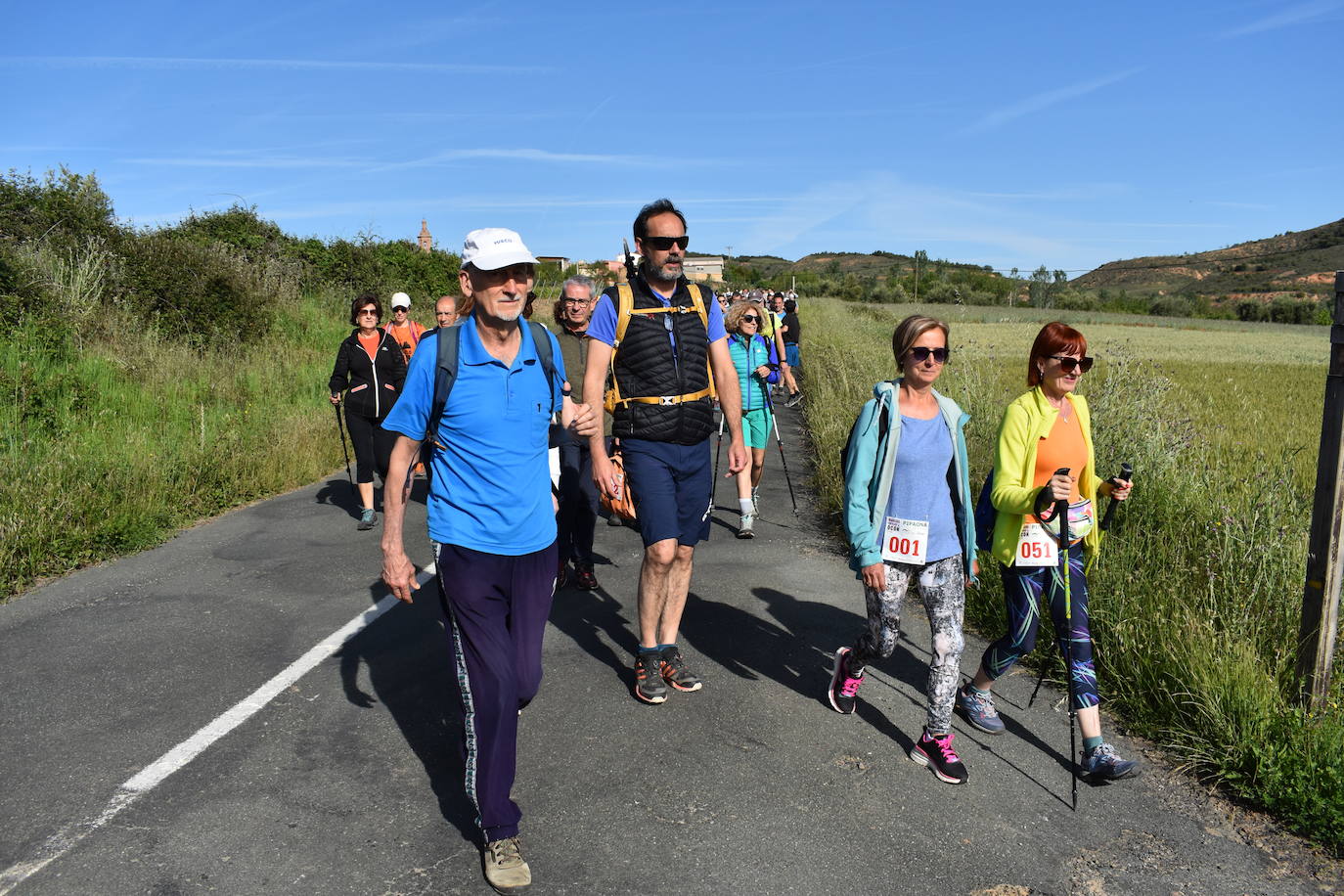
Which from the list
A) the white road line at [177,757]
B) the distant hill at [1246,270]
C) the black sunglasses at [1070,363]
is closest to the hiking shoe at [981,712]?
the black sunglasses at [1070,363]

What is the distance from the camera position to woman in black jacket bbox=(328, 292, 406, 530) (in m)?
8.55

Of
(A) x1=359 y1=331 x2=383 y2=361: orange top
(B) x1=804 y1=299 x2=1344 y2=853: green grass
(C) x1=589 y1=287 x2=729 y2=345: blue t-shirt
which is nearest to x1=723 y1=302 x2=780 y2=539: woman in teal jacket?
(B) x1=804 y1=299 x2=1344 y2=853: green grass

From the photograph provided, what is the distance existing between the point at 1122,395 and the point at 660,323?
5407mm

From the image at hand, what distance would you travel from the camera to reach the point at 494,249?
3145mm

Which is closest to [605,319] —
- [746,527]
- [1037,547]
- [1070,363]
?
[1070,363]

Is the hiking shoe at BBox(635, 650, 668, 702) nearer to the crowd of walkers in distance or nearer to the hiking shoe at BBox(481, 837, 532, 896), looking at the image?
the crowd of walkers in distance

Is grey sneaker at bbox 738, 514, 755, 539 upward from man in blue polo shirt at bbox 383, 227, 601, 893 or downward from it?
downward

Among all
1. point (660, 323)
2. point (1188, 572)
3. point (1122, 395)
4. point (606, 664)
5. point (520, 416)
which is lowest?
point (606, 664)

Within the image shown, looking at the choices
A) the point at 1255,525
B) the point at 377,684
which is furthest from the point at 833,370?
the point at 377,684

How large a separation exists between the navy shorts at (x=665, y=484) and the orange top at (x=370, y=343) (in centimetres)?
479

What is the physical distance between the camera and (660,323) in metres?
4.51

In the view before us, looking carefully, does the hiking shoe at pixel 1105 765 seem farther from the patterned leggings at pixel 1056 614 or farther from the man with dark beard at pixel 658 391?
the man with dark beard at pixel 658 391

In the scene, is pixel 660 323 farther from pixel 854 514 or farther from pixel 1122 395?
pixel 1122 395

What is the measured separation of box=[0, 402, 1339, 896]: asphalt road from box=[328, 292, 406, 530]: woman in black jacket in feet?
8.66
